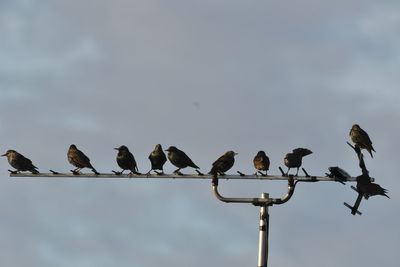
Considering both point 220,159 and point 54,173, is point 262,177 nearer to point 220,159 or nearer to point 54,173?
point 54,173

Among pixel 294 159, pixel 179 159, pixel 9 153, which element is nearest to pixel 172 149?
pixel 179 159

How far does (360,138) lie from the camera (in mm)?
23734

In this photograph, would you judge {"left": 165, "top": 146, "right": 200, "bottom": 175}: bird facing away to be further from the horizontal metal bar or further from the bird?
the horizontal metal bar

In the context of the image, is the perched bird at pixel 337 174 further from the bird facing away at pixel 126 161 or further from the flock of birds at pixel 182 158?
the bird facing away at pixel 126 161

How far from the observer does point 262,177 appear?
15.3 m

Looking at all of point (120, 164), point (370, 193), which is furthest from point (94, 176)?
point (120, 164)

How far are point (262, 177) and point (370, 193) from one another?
1.79m

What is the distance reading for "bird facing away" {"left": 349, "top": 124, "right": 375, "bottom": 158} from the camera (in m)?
23.4

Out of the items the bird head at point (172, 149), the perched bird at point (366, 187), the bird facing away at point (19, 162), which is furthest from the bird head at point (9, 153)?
the perched bird at point (366, 187)

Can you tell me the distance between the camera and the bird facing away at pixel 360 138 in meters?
23.4

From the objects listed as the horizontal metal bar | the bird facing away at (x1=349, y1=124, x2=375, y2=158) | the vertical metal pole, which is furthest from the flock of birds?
the vertical metal pole

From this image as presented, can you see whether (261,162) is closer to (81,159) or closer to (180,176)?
(81,159)

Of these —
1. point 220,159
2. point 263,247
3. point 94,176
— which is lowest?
point 263,247

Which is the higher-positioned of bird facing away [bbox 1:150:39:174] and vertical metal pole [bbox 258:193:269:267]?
bird facing away [bbox 1:150:39:174]
